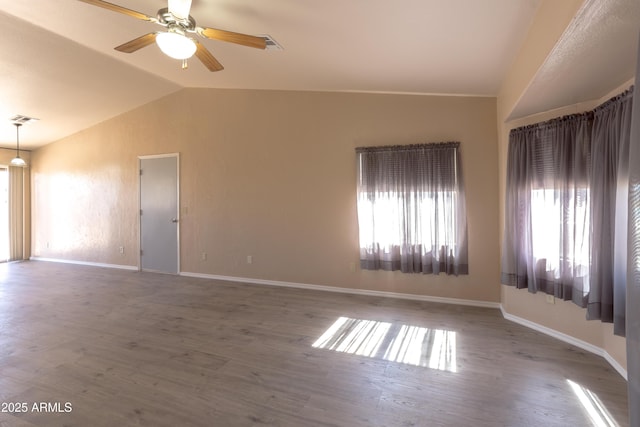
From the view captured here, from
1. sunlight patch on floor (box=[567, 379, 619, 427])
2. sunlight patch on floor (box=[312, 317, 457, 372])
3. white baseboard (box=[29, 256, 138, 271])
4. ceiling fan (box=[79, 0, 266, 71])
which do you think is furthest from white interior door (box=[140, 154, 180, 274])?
sunlight patch on floor (box=[567, 379, 619, 427])

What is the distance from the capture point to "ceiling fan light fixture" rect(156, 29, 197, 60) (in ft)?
6.61

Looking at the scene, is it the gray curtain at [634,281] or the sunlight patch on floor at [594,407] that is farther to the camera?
the sunlight patch on floor at [594,407]

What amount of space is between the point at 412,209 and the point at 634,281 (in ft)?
8.84

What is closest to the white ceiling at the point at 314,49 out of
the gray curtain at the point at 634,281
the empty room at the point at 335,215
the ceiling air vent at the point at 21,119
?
the empty room at the point at 335,215

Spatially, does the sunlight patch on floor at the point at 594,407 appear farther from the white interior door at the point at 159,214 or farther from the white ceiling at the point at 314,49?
the white interior door at the point at 159,214

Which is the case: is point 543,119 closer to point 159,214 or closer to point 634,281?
point 634,281

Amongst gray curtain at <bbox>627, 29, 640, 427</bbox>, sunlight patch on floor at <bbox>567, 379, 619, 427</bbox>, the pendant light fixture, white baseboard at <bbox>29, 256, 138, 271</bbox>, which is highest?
the pendant light fixture

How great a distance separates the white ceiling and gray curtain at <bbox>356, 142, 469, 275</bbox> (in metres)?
0.80

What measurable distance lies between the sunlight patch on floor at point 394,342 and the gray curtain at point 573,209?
3.43ft

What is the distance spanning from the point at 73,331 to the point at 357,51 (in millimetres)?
3836

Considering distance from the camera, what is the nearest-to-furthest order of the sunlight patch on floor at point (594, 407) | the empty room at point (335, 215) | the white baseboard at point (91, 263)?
the sunlight patch on floor at point (594, 407) → the empty room at point (335, 215) → the white baseboard at point (91, 263)

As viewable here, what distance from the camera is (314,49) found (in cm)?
287

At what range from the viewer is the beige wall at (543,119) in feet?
5.65

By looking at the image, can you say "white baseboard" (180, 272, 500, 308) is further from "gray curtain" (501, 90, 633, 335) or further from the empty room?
"gray curtain" (501, 90, 633, 335)
